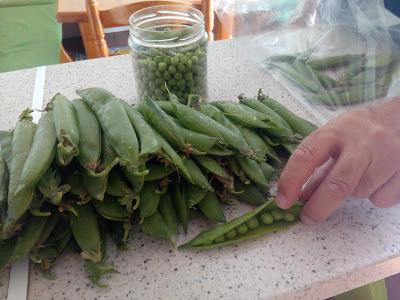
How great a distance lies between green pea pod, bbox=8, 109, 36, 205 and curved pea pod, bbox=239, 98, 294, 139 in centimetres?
40

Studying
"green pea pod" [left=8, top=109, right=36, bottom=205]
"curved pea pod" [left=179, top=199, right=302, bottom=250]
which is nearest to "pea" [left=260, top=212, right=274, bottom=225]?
"curved pea pod" [left=179, top=199, right=302, bottom=250]

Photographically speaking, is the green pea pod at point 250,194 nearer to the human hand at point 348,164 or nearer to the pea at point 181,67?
the human hand at point 348,164

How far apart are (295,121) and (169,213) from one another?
31cm

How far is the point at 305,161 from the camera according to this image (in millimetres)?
545

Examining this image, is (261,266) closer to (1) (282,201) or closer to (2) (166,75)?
(1) (282,201)

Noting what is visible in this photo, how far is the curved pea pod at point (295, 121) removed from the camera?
694 mm

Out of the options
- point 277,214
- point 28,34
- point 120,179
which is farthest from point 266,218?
point 28,34

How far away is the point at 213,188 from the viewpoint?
0.59 metres

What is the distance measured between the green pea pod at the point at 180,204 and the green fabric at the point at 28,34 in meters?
1.35

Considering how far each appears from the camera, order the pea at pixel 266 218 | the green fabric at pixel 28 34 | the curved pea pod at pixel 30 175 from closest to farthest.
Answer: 1. the curved pea pod at pixel 30 175
2. the pea at pixel 266 218
3. the green fabric at pixel 28 34

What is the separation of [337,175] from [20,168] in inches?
17.3

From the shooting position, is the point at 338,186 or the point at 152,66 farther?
Result: the point at 152,66

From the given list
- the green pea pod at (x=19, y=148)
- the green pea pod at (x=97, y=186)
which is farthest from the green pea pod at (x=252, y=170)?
the green pea pod at (x=19, y=148)

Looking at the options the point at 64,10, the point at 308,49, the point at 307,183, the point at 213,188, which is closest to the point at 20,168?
the point at 213,188
